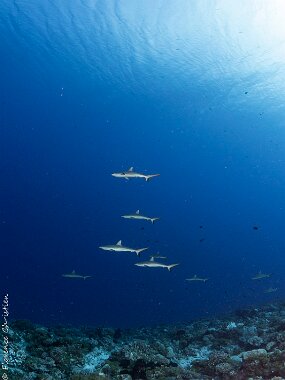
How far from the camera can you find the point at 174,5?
2412 cm

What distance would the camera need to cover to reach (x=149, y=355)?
38.0ft

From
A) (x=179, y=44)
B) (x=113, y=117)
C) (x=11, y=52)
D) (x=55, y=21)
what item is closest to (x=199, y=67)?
(x=179, y=44)

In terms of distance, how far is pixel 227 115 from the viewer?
49719mm

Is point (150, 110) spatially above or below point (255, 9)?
above

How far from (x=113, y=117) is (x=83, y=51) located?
25.6m

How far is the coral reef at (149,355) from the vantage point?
9.79 meters

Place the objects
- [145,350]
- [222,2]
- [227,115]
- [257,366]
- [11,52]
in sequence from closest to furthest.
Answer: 1. [257,366]
2. [145,350]
3. [222,2]
4. [11,52]
5. [227,115]

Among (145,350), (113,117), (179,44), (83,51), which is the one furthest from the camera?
(113,117)

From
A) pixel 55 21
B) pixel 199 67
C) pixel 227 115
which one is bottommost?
pixel 55 21

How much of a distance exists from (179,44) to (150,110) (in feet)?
78.2

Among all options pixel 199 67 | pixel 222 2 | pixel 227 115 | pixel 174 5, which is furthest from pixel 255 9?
pixel 227 115

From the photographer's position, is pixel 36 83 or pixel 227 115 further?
pixel 227 115

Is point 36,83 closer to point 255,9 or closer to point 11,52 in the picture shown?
point 11,52

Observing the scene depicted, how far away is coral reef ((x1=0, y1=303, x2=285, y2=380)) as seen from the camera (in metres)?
9.79
